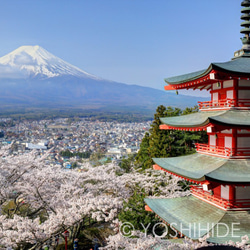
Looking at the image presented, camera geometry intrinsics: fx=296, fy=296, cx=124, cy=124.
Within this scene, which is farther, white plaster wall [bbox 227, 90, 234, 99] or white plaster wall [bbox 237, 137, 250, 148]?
white plaster wall [bbox 227, 90, 234, 99]

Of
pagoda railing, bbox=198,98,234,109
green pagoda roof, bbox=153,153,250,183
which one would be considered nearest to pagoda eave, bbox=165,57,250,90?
pagoda railing, bbox=198,98,234,109

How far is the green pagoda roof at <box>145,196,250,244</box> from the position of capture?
23.3 feet

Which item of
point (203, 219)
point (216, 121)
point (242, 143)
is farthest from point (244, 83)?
point (203, 219)

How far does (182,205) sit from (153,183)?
6.96m

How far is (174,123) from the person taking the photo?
936cm

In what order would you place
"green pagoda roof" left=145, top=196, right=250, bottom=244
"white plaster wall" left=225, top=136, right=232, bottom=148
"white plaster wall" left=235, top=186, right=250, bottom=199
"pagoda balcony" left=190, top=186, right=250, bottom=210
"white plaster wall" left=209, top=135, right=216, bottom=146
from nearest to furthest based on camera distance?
1. "green pagoda roof" left=145, top=196, right=250, bottom=244
2. "pagoda balcony" left=190, top=186, right=250, bottom=210
3. "white plaster wall" left=235, top=186, right=250, bottom=199
4. "white plaster wall" left=225, top=136, right=232, bottom=148
5. "white plaster wall" left=209, top=135, right=216, bottom=146

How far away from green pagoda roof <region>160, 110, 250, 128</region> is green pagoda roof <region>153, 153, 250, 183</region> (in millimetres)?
1100

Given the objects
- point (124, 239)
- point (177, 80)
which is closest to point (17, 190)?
point (124, 239)

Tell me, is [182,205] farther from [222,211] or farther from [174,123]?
[174,123]

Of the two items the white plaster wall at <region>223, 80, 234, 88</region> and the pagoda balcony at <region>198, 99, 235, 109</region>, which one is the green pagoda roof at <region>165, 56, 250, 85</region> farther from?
the pagoda balcony at <region>198, 99, 235, 109</region>

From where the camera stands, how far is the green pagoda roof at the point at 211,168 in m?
7.26

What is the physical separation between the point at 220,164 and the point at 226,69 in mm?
2519

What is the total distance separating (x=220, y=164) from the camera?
7988 mm

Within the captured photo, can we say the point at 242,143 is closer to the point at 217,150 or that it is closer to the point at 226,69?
the point at 217,150
